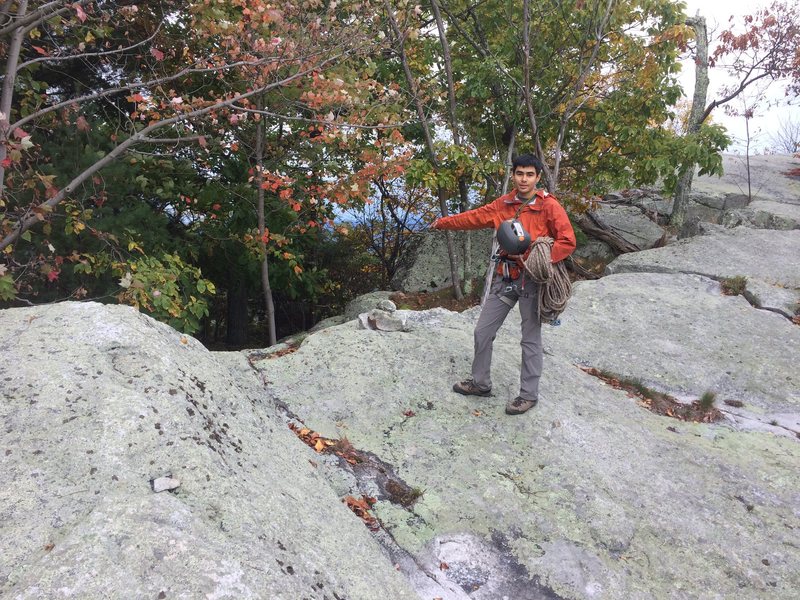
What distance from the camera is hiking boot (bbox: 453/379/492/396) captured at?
17.9 ft

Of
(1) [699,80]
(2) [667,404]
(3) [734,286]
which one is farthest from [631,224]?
(2) [667,404]

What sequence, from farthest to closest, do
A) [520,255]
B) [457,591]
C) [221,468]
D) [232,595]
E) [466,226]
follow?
[466,226] → [520,255] → [457,591] → [221,468] → [232,595]

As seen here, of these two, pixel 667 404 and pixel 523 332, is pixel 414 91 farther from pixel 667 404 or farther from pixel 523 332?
pixel 667 404

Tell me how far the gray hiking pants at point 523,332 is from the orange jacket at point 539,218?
1.48ft

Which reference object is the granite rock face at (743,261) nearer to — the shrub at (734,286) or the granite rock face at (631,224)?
the shrub at (734,286)

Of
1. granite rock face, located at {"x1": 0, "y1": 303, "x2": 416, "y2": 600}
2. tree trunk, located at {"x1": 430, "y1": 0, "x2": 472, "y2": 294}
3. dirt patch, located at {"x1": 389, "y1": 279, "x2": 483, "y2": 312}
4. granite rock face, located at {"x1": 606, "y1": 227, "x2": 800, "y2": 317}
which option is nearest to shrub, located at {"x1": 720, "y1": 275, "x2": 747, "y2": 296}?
granite rock face, located at {"x1": 606, "y1": 227, "x2": 800, "y2": 317}

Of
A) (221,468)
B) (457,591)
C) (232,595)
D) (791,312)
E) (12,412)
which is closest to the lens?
(232,595)

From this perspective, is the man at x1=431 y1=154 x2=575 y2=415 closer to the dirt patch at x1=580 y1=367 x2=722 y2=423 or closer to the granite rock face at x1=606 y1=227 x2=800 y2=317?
the dirt patch at x1=580 y1=367 x2=722 y2=423

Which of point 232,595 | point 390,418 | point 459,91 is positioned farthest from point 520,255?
point 459,91

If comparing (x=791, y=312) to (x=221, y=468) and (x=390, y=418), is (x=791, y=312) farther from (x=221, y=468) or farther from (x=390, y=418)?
(x=221, y=468)

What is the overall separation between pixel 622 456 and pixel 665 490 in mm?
448

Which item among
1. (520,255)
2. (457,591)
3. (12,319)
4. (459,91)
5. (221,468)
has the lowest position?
(457,591)

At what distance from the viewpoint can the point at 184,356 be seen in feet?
13.3

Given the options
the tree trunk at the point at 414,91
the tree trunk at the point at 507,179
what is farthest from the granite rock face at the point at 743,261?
the tree trunk at the point at 414,91
